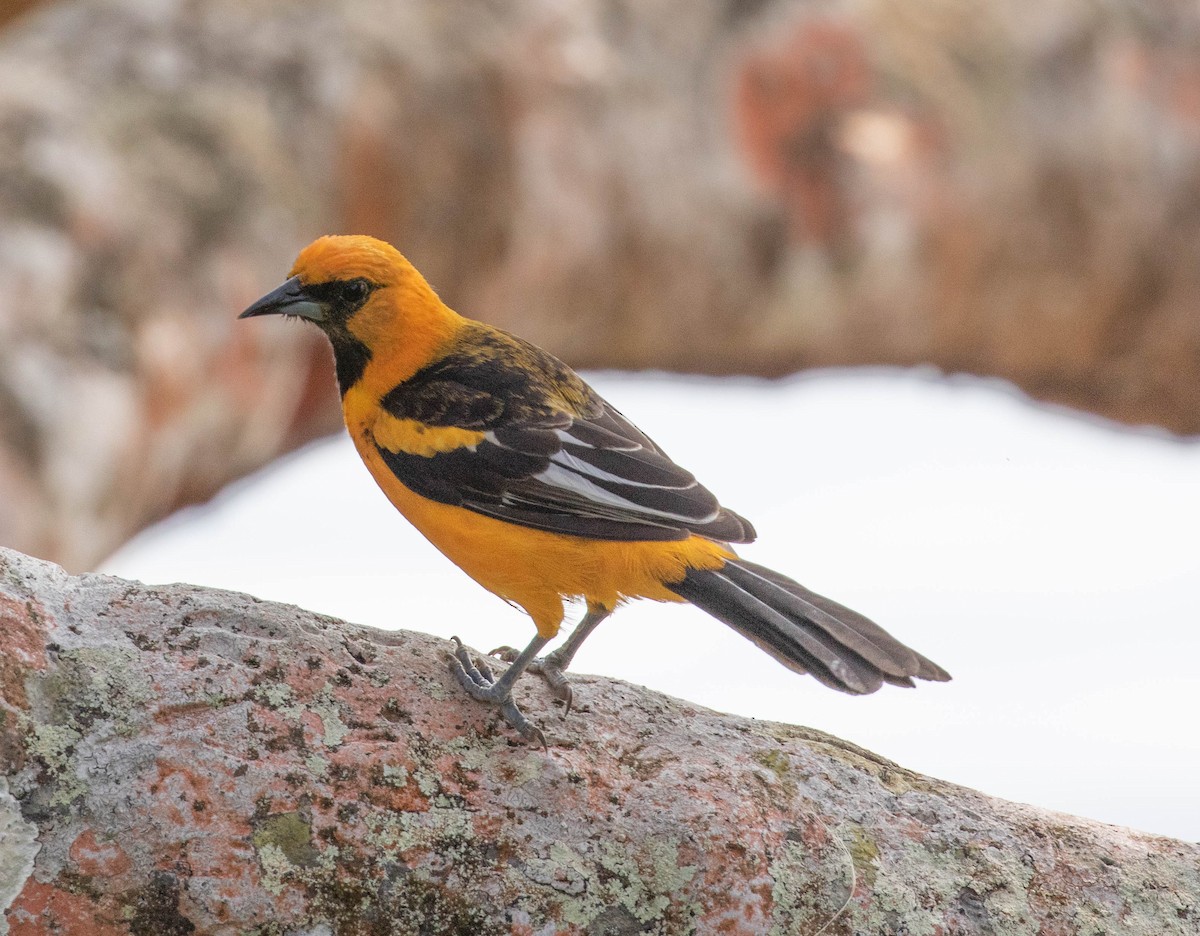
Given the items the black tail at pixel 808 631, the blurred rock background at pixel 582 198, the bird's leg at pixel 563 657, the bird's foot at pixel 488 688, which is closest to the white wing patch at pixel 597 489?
the black tail at pixel 808 631

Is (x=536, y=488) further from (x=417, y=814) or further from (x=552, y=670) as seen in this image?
(x=417, y=814)

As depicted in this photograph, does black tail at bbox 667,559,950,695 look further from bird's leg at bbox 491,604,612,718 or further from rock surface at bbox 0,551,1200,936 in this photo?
rock surface at bbox 0,551,1200,936

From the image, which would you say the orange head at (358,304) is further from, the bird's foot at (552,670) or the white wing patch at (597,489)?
the bird's foot at (552,670)

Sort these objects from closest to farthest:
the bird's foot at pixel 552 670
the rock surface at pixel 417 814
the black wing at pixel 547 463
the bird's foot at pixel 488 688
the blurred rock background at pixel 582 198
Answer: the rock surface at pixel 417 814 → the bird's foot at pixel 488 688 → the bird's foot at pixel 552 670 → the black wing at pixel 547 463 → the blurred rock background at pixel 582 198

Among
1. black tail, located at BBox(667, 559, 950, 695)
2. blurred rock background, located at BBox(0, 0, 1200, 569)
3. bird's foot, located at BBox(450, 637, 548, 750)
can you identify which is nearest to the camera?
bird's foot, located at BBox(450, 637, 548, 750)

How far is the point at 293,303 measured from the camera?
13.5 feet

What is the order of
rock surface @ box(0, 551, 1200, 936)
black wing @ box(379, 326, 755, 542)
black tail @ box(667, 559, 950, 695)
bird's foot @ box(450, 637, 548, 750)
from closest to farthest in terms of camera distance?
rock surface @ box(0, 551, 1200, 936) → bird's foot @ box(450, 637, 548, 750) → black tail @ box(667, 559, 950, 695) → black wing @ box(379, 326, 755, 542)

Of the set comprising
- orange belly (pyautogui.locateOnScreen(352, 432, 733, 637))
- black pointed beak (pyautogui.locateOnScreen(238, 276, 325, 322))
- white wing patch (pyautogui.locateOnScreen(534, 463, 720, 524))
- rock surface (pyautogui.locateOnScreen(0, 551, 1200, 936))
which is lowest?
rock surface (pyautogui.locateOnScreen(0, 551, 1200, 936))

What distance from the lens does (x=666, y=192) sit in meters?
8.68

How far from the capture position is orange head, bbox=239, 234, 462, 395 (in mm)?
4117

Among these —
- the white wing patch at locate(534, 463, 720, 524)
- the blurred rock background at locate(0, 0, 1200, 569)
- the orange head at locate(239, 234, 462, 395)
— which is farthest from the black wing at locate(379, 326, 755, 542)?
the blurred rock background at locate(0, 0, 1200, 569)

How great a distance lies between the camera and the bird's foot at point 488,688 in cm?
286

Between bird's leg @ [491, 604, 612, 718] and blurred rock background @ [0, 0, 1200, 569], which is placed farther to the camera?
blurred rock background @ [0, 0, 1200, 569]

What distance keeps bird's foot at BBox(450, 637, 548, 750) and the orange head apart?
1276mm
